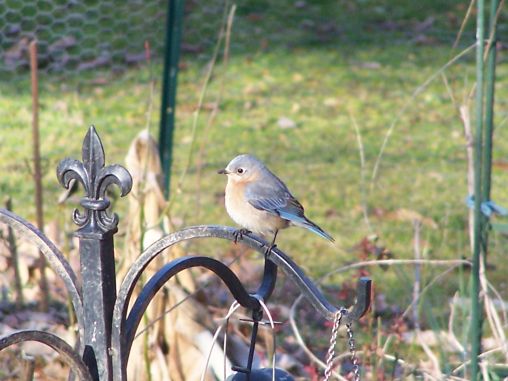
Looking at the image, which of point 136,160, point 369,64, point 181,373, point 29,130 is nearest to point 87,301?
point 181,373

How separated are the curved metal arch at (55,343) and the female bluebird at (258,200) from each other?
Result: 125 centimetres

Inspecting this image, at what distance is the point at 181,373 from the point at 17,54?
180 inches

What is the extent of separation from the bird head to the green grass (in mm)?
1157

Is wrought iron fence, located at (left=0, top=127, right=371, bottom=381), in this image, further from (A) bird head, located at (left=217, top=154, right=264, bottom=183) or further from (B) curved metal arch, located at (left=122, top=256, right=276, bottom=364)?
(A) bird head, located at (left=217, top=154, right=264, bottom=183)

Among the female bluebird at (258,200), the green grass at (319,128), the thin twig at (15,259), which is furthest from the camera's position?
the green grass at (319,128)

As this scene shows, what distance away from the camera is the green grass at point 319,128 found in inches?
202

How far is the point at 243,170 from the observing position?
9.17 feet

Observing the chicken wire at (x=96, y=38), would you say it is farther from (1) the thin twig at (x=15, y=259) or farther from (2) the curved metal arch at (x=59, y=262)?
(2) the curved metal arch at (x=59, y=262)

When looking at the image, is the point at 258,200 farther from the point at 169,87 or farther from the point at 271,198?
the point at 169,87

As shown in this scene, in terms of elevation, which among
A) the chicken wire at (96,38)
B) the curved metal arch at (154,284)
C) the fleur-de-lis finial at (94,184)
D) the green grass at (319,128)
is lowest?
the green grass at (319,128)

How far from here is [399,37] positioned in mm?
9234

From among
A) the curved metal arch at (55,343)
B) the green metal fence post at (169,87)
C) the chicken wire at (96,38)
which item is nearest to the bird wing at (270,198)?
the curved metal arch at (55,343)

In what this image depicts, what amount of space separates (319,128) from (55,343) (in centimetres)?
543

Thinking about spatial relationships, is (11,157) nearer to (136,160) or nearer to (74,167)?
(136,160)
